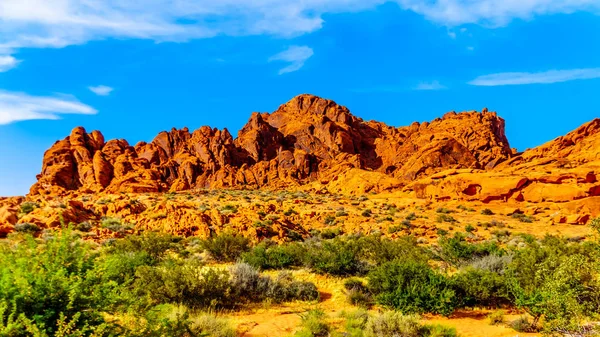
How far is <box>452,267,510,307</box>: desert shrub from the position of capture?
1210 cm

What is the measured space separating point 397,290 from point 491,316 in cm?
248

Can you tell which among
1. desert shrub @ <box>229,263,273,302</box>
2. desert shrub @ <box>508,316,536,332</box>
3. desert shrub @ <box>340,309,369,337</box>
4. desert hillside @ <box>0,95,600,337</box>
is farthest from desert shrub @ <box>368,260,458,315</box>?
desert shrub @ <box>229,263,273,302</box>

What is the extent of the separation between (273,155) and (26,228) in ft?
196

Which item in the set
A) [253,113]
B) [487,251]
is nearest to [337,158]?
[253,113]

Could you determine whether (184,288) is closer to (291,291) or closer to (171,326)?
(291,291)

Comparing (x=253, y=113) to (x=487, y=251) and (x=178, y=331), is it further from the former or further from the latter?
(x=178, y=331)

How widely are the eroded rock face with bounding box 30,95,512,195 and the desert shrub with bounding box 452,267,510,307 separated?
145 feet

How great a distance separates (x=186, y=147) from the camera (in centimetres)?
8069

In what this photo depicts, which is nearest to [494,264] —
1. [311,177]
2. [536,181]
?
[536,181]

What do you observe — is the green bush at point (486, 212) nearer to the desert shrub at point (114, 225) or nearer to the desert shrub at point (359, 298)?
the desert shrub at point (359, 298)

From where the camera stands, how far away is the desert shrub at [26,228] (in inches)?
873

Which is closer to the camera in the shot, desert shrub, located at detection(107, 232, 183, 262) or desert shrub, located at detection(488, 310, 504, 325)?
desert shrub, located at detection(488, 310, 504, 325)

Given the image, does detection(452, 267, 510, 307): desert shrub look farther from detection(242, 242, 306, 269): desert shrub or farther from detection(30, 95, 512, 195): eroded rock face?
detection(30, 95, 512, 195): eroded rock face

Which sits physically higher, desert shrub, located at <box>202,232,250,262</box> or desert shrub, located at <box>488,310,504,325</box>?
desert shrub, located at <box>202,232,250,262</box>
